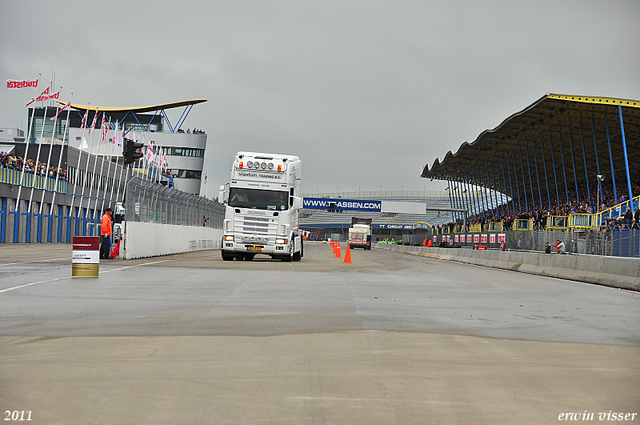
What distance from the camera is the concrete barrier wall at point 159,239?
26.1 metres

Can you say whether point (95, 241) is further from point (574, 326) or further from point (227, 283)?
point (574, 326)

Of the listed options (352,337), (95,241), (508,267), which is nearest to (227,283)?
(95,241)

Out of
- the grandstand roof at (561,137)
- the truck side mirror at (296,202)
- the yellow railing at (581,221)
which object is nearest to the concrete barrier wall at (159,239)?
the truck side mirror at (296,202)

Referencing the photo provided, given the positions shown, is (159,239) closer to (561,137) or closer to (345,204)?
(561,137)

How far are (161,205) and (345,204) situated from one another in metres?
75.0

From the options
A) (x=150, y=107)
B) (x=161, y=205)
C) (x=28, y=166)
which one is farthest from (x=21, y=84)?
(x=150, y=107)

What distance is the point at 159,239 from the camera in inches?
1230

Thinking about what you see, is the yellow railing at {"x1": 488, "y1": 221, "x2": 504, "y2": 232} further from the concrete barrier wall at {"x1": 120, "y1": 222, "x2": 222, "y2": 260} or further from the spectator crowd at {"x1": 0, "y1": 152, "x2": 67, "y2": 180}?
the spectator crowd at {"x1": 0, "y1": 152, "x2": 67, "y2": 180}

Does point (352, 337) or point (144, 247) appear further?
point (144, 247)

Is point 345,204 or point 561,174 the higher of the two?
point 345,204

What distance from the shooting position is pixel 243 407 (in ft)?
16.0

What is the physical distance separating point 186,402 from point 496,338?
4498 millimetres

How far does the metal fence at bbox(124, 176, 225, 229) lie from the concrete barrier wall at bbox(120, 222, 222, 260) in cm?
31

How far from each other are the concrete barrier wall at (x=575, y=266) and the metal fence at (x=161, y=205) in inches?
590
